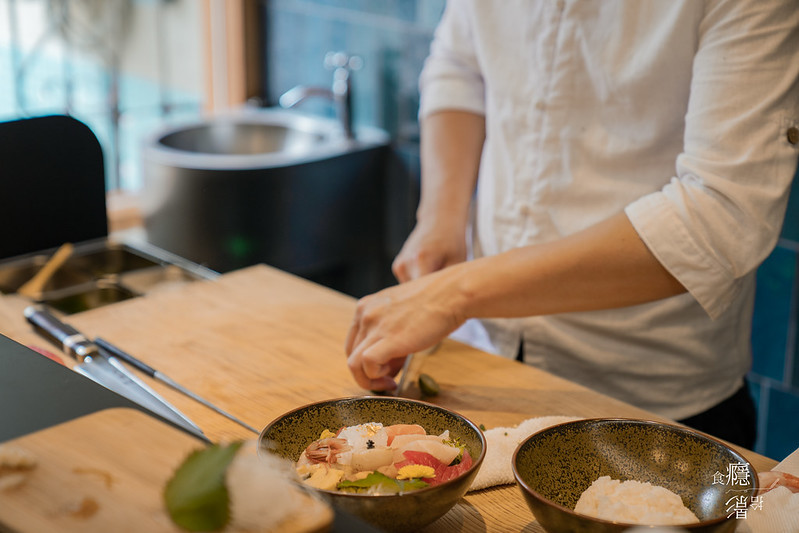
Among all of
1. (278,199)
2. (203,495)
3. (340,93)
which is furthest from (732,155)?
(340,93)

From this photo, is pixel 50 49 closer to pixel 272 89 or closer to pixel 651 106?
pixel 272 89

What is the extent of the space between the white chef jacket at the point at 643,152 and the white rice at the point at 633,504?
1.21ft

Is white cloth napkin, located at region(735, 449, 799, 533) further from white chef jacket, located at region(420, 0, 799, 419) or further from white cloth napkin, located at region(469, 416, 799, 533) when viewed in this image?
white chef jacket, located at region(420, 0, 799, 419)

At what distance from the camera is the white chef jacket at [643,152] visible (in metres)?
1.00

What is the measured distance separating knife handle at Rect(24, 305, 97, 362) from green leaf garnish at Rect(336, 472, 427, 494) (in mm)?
505

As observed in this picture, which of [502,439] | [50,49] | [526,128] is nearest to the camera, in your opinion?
[502,439]

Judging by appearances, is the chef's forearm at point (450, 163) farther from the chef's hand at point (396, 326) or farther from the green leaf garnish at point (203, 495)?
the green leaf garnish at point (203, 495)

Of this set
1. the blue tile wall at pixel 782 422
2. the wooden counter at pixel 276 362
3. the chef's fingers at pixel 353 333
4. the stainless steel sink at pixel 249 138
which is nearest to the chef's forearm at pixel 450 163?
the wooden counter at pixel 276 362

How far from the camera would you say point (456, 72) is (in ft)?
4.79

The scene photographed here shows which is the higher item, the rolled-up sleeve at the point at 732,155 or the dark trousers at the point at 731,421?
the rolled-up sleeve at the point at 732,155

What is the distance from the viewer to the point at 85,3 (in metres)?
2.73

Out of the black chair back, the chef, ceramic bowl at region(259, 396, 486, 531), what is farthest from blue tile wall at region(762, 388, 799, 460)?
the black chair back

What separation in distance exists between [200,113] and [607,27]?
85.7 inches

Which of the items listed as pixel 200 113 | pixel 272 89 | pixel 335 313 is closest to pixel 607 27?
pixel 335 313
